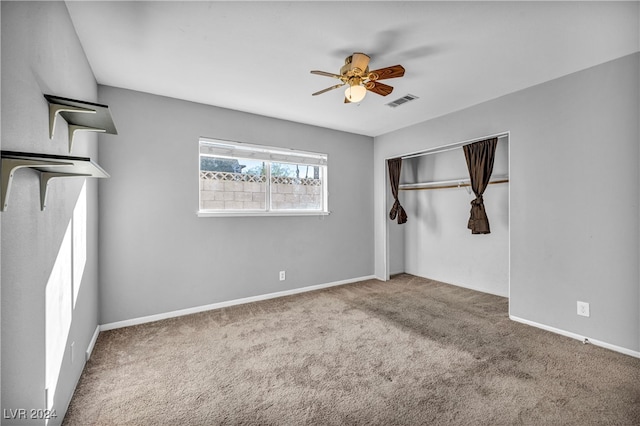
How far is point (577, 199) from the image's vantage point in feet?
8.95

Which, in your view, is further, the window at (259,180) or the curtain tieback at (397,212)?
the curtain tieback at (397,212)

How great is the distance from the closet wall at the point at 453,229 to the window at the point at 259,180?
1.88 meters

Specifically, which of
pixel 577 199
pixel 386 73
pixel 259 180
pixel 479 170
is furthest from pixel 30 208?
pixel 479 170

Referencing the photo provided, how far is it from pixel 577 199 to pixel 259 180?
3.55 metres

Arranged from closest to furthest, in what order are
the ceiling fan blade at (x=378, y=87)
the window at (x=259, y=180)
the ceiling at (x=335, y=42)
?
the ceiling at (x=335, y=42) < the ceiling fan blade at (x=378, y=87) < the window at (x=259, y=180)

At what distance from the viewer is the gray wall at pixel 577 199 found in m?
2.45

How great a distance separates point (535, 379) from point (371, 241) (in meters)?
3.13

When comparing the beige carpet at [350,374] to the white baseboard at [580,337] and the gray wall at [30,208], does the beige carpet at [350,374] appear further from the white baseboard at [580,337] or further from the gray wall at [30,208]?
the gray wall at [30,208]

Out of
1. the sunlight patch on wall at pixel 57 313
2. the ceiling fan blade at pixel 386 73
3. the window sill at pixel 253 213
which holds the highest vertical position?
the ceiling fan blade at pixel 386 73

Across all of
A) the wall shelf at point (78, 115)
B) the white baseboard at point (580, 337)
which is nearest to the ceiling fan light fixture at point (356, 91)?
the wall shelf at point (78, 115)

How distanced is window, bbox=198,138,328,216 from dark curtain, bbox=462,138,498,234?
2.07 meters

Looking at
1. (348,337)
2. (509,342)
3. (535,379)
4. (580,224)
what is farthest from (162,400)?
(580,224)

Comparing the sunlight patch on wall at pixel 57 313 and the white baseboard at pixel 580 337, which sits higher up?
the sunlight patch on wall at pixel 57 313

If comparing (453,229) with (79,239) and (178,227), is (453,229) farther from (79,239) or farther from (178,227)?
(79,239)
